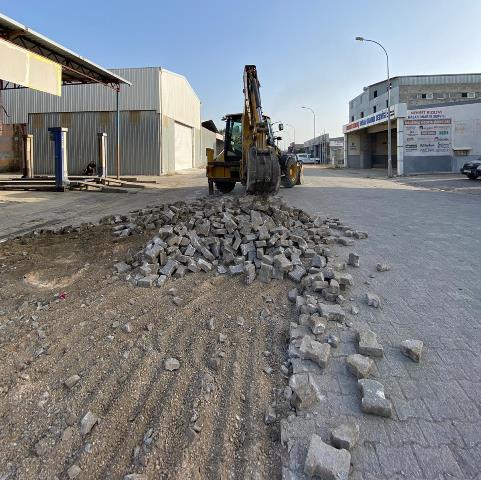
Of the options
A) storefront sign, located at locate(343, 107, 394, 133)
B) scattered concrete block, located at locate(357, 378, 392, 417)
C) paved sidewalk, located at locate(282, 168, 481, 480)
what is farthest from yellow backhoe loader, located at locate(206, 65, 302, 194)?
storefront sign, located at locate(343, 107, 394, 133)

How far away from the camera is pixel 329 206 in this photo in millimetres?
12609

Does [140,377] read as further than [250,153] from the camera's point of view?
No

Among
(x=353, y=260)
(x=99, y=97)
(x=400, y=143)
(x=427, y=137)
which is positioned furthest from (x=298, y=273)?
(x=427, y=137)

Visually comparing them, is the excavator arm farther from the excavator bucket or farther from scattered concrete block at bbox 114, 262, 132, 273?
scattered concrete block at bbox 114, 262, 132, 273

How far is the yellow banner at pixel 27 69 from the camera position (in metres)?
12.5

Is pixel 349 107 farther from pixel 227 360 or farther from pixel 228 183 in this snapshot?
pixel 227 360

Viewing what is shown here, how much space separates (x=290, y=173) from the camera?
17875 mm

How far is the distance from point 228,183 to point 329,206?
4.73m

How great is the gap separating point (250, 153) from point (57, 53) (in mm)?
10595

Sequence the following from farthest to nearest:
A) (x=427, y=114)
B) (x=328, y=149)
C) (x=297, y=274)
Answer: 1. (x=328, y=149)
2. (x=427, y=114)
3. (x=297, y=274)

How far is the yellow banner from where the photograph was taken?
12500 mm

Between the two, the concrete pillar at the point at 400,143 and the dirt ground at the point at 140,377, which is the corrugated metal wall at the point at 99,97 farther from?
the dirt ground at the point at 140,377

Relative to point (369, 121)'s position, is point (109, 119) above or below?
below

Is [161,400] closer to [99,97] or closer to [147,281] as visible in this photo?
[147,281]
